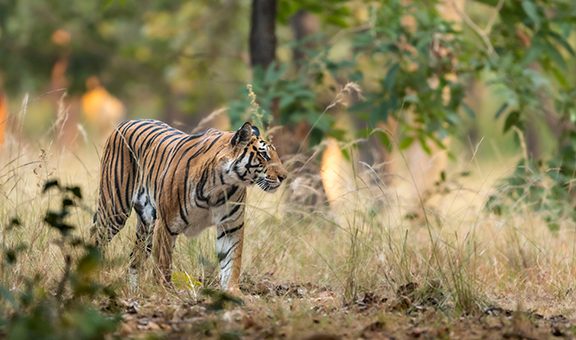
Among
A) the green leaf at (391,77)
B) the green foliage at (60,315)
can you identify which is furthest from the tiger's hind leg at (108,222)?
the green leaf at (391,77)

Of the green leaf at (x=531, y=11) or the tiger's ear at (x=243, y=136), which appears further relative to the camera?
the green leaf at (x=531, y=11)

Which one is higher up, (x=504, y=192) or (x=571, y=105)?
(x=571, y=105)

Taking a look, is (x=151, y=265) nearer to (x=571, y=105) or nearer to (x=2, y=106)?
(x=571, y=105)

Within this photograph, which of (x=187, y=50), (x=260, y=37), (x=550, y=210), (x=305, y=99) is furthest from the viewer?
(x=187, y=50)

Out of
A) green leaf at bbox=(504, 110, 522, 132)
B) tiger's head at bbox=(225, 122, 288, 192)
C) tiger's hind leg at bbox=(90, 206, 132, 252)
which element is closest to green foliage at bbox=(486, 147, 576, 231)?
green leaf at bbox=(504, 110, 522, 132)

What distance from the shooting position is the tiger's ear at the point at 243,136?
6.29m

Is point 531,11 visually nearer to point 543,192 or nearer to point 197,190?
point 543,192

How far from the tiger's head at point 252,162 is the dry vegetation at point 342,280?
0.20 meters

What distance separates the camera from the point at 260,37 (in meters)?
10.1

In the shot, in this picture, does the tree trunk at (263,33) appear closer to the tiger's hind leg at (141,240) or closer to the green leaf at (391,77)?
the green leaf at (391,77)

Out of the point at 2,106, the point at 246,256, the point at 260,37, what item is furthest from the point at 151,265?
the point at 2,106

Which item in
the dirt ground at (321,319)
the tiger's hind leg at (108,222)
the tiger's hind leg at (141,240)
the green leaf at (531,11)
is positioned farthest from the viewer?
the green leaf at (531,11)

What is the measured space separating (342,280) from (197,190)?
3.43 feet

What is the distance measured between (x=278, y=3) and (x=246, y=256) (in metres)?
4.12
